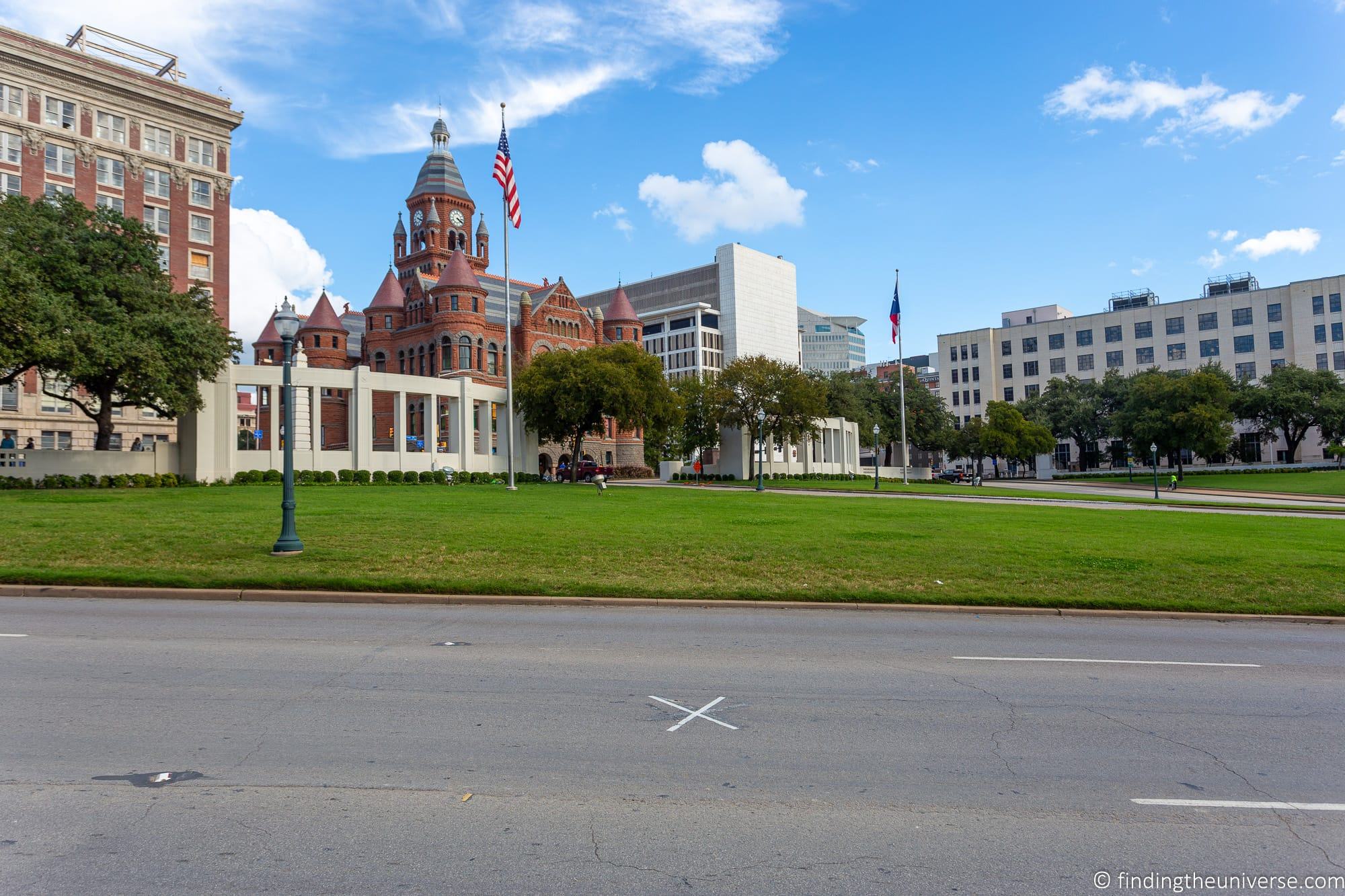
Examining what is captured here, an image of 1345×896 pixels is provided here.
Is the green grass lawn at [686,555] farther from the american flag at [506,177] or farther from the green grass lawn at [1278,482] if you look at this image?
the green grass lawn at [1278,482]

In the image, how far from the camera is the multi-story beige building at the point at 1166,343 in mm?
94312

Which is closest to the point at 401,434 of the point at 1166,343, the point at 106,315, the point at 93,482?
the point at 93,482

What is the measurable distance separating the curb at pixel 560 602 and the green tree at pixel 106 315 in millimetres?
23743

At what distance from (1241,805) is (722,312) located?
5712 inches

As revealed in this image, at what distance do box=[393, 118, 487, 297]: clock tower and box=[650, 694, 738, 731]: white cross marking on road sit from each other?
93.7m

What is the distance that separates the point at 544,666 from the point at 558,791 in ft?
11.9

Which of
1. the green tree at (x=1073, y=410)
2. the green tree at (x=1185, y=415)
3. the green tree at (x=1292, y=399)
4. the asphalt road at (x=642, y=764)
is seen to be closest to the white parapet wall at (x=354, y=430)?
the asphalt road at (x=642, y=764)

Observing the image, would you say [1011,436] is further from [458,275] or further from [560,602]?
[560,602]

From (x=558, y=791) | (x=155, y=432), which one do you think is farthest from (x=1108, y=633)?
(x=155, y=432)

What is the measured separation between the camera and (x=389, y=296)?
89312 mm

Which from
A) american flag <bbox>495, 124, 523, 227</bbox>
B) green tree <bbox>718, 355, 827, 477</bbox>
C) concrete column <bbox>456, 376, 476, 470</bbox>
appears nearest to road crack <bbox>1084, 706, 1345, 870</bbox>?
american flag <bbox>495, 124, 523, 227</bbox>

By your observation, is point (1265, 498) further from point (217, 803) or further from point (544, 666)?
point (217, 803)

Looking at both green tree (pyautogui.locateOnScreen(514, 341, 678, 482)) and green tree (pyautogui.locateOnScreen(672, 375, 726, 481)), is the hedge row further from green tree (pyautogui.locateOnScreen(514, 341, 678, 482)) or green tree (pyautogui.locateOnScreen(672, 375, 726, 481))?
green tree (pyautogui.locateOnScreen(672, 375, 726, 481))

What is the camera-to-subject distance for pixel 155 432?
62.7m
